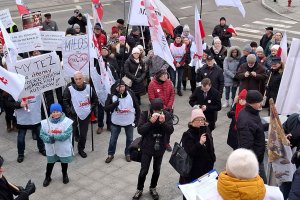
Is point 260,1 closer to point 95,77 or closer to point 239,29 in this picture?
point 239,29

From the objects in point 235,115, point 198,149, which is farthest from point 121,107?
point 198,149

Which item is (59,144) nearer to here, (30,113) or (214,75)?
(30,113)

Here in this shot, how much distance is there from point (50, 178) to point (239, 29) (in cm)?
1409

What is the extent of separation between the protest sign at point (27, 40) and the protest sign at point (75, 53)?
2.82ft

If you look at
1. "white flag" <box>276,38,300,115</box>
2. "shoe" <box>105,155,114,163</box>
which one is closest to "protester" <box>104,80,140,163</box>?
"shoe" <box>105,155,114,163</box>

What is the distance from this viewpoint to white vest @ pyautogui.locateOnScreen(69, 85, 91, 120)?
907cm

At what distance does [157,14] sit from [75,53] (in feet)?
5.87

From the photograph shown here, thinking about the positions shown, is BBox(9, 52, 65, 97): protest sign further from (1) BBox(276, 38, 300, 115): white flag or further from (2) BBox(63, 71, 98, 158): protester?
(1) BBox(276, 38, 300, 115): white flag

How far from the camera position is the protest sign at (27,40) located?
9886mm

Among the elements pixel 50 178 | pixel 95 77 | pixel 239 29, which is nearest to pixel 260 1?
pixel 239 29

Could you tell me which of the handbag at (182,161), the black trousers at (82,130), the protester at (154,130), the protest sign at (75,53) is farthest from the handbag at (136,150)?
the protest sign at (75,53)

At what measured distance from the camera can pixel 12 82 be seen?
762 centimetres

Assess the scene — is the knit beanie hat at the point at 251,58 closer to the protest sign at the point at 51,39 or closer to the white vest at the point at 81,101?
the white vest at the point at 81,101

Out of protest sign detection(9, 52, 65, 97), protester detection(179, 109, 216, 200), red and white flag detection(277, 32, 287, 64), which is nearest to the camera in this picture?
protester detection(179, 109, 216, 200)
